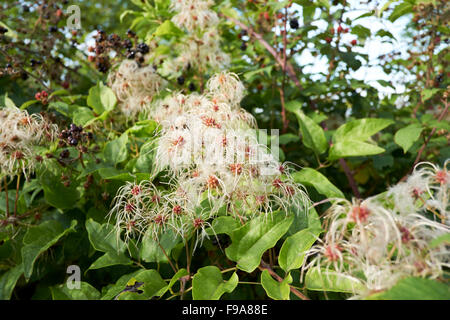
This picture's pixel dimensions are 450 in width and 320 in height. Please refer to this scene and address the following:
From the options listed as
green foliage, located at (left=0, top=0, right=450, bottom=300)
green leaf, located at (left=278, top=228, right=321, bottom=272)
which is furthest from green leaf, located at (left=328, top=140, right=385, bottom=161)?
green leaf, located at (left=278, top=228, right=321, bottom=272)

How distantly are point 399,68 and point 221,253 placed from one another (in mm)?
1643

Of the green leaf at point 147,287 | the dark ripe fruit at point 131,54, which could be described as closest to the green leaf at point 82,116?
the dark ripe fruit at point 131,54

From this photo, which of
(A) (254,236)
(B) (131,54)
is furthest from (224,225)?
(B) (131,54)

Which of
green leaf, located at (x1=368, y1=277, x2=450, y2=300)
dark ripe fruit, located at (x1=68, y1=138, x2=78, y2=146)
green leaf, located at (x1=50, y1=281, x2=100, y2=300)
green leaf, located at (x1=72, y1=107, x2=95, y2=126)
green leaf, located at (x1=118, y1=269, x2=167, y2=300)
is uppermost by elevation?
green leaf, located at (x1=72, y1=107, x2=95, y2=126)

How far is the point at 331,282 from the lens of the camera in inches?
33.9

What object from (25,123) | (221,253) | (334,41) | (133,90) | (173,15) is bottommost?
(221,253)

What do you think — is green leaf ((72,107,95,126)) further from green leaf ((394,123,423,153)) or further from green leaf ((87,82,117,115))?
green leaf ((394,123,423,153))

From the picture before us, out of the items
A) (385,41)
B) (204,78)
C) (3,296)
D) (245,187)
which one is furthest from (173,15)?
(3,296)

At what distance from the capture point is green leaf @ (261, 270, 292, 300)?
88 centimetres

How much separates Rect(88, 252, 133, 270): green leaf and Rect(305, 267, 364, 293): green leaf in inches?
21.7

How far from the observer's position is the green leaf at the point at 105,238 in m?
1.12

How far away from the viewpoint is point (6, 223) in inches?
49.8

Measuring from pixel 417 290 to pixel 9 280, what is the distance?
1234mm
